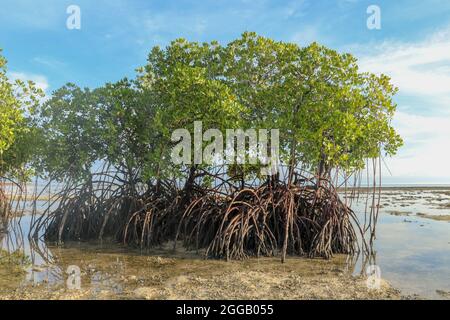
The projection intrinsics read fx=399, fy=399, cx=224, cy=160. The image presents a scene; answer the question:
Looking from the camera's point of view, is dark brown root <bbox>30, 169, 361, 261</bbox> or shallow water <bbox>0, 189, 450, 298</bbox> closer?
shallow water <bbox>0, 189, 450, 298</bbox>

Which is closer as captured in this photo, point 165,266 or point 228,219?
point 165,266

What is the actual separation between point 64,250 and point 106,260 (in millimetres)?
2522

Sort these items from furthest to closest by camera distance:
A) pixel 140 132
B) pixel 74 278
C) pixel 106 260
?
pixel 140 132, pixel 106 260, pixel 74 278

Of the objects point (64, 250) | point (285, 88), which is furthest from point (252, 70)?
point (64, 250)

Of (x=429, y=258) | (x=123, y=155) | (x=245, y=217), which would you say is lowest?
(x=429, y=258)

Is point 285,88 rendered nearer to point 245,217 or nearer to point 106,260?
point 245,217

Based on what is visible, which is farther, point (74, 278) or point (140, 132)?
point (140, 132)

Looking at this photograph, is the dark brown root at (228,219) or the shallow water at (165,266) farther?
the dark brown root at (228,219)

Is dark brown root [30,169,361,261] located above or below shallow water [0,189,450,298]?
above

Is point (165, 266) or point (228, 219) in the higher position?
point (228, 219)

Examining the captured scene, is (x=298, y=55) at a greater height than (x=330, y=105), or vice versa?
(x=298, y=55)

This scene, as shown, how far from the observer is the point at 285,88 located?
11.9 m

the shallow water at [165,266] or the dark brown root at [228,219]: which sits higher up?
the dark brown root at [228,219]
